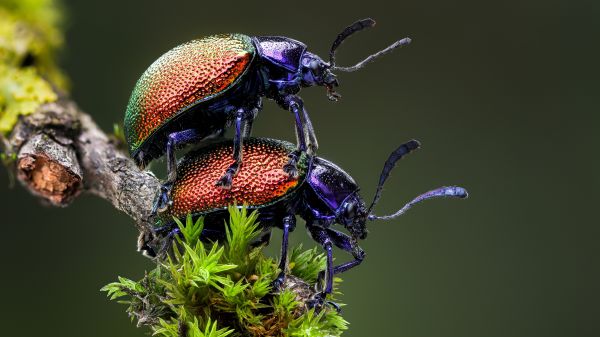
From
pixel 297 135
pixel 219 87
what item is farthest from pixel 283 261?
pixel 219 87

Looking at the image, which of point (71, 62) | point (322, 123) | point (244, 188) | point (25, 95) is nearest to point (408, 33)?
point (322, 123)

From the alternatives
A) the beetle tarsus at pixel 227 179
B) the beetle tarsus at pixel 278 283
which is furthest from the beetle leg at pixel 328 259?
the beetle tarsus at pixel 227 179

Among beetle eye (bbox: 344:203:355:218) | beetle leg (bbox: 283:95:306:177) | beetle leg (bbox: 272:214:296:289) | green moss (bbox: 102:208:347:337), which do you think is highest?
beetle leg (bbox: 283:95:306:177)

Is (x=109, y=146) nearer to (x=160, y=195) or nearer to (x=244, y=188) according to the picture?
(x=160, y=195)

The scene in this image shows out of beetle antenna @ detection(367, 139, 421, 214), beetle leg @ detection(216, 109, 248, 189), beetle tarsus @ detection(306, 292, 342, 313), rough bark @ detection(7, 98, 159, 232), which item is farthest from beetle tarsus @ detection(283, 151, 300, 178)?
rough bark @ detection(7, 98, 159, 232)

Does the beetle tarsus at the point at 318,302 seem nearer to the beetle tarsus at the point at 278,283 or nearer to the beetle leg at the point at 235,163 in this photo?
the beetle tarsus at the point at 278,283

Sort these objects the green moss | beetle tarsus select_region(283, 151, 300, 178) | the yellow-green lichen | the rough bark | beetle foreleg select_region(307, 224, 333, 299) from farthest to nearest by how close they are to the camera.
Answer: the yellow-green lichen < the rough bark < beetle tarsus select_region(283, 151, 300, 178) < beetle foreleg select_region(307, 224, 333, 299) < the green moss

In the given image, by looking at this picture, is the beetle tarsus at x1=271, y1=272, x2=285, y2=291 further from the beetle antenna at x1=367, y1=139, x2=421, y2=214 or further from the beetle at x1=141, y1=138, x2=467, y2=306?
the beetle antenna at x1=367, y1=139, x2=421, y2=214
